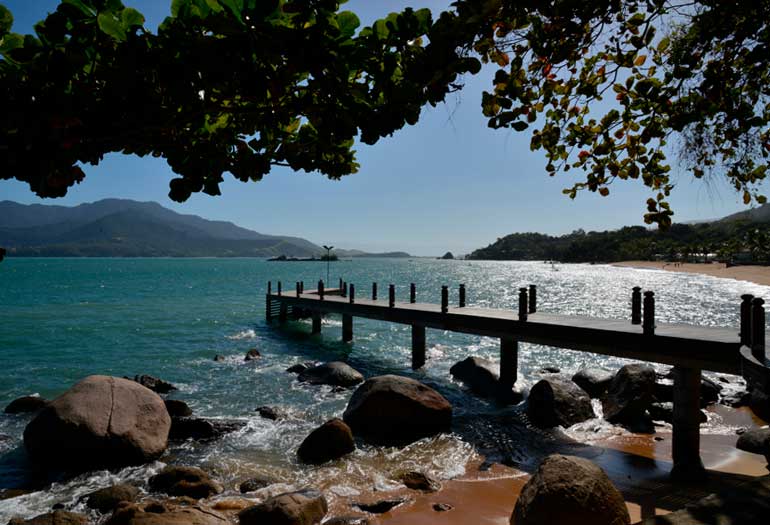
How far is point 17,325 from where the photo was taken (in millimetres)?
33500

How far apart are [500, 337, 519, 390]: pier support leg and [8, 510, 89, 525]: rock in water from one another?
1295cm

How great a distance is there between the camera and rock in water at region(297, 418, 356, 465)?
10305 mm

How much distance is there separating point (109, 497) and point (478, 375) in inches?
485

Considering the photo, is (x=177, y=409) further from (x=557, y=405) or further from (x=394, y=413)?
(x=557, y=405)

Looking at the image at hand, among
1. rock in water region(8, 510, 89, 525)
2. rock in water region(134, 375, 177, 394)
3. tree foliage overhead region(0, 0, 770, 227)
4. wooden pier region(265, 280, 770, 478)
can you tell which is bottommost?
rock in water region(134, 375, 177, 394)

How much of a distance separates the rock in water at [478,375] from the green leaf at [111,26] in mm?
15658

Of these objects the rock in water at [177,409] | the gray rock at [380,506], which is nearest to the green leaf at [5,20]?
the gray rock at [380,506]

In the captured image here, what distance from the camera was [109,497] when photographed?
8.21m

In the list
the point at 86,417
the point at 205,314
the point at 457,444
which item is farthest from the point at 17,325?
the point at 457,444

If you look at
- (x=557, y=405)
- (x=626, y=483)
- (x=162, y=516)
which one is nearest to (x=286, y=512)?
(x=162, y=516)

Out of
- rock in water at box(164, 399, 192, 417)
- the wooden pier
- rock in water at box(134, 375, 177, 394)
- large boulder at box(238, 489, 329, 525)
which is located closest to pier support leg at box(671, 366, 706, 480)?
the wooden pier

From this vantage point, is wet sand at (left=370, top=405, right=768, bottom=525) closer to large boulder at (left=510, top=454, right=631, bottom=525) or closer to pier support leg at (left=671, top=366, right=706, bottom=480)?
pier support leg at (left=671, top=366, right=706, bottom=480)

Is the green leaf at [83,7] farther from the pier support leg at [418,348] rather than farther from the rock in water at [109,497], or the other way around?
the pier support leg at [418,348]

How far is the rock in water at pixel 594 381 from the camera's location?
15.6 meters
